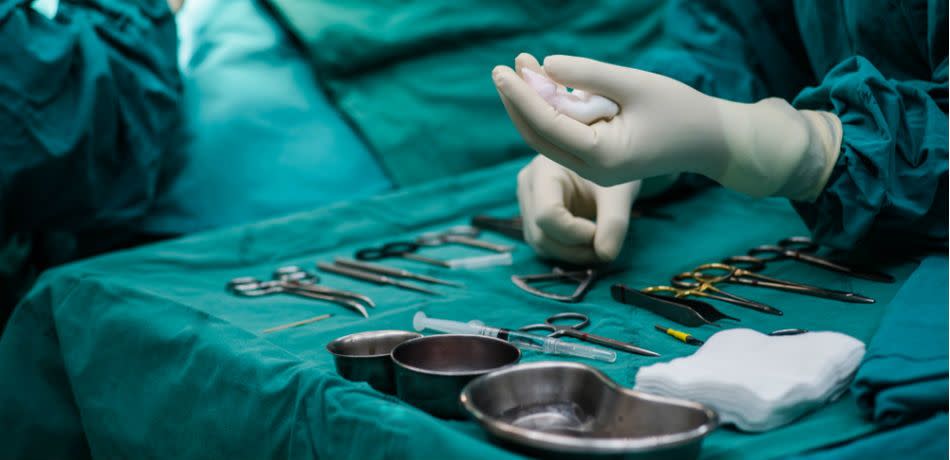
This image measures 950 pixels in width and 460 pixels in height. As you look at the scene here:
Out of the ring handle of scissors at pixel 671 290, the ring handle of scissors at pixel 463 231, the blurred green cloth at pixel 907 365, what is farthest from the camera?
the ring handle of scissors at pixel 463 231

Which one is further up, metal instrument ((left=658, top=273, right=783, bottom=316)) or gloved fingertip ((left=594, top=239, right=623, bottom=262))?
gloved fingertip ((left=594, top=239, right=623, bottom=262))

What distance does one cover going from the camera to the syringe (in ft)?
4.12

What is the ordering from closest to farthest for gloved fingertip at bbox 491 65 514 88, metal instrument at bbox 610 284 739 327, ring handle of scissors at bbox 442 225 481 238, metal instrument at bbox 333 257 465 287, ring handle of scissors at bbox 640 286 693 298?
gloved fingertip at bbox 491 65 514 88
metal instrument at bbox 610 284 739 327
ring handle of scissors at bbox 640 286 693 298
metal instrument at bbox 333 257 465 287
ring handle of scissors at bbox 442 225 481 238

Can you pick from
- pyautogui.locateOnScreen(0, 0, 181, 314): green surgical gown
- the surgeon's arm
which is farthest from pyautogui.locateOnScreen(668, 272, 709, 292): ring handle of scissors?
pyautogui.locateOnScreen(0, 0, 181, 314): green surgical gown

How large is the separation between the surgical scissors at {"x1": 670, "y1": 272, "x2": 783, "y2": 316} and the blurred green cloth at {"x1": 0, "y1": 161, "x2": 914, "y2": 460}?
3cm

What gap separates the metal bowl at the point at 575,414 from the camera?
88cm

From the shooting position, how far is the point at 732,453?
0.98 meters

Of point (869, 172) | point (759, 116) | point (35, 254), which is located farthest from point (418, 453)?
point (35, 254)

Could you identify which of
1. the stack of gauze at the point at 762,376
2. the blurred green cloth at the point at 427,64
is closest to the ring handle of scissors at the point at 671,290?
the stack of gauze at the point at 762,376

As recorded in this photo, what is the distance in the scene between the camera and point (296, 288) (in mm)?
1729

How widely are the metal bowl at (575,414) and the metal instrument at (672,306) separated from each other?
357 millimetres

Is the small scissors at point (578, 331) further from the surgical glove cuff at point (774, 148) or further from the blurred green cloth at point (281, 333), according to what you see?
the surgical glove cuff at point (774, 148)

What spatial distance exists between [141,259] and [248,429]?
762 millimetres

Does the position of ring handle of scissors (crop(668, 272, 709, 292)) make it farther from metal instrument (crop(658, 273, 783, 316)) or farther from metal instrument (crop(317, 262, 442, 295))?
metal instrument (crop(317, 262, 442, 295))
